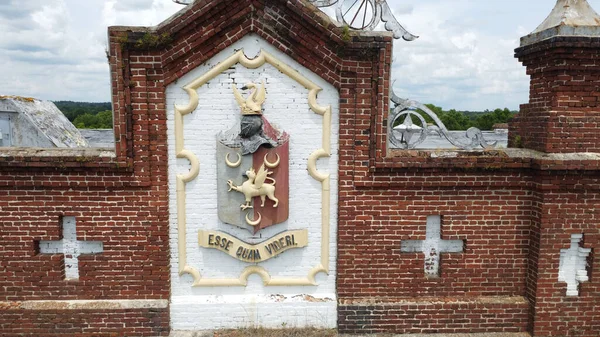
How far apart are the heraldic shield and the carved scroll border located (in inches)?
13.8

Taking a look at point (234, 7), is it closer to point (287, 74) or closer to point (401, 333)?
point (287, 74)

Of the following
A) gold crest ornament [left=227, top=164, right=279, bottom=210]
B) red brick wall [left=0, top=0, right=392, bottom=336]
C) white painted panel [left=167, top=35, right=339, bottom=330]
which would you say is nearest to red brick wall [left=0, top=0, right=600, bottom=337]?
red brick wall [left=0, top=0, right=392, bottom=336]

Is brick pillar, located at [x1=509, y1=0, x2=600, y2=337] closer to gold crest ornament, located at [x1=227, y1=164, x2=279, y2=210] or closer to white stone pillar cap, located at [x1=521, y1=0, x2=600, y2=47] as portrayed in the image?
white stone pillar cap, located at [x1=521, y1=0, x2=600, y2=47]

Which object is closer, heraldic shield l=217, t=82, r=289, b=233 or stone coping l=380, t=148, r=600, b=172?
heraldic shield l=217, t=82, r=289, b=233

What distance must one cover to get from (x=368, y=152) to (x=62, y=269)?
4452mm

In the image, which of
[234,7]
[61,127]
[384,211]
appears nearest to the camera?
[234,7]

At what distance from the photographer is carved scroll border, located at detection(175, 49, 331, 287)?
18.2 ft

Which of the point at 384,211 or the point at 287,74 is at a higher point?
the point at 287,74

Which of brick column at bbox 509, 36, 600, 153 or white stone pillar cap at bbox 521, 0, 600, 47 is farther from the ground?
white stone pillar cap at bbox 521, 0, 600, 47

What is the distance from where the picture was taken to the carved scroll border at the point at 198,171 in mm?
5555

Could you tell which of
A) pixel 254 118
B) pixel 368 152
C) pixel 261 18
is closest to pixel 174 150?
pixel 254 118

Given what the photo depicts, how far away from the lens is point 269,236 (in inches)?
228

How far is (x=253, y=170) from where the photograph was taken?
18.2ft

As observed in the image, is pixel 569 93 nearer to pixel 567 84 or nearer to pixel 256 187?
pixel 567 84
